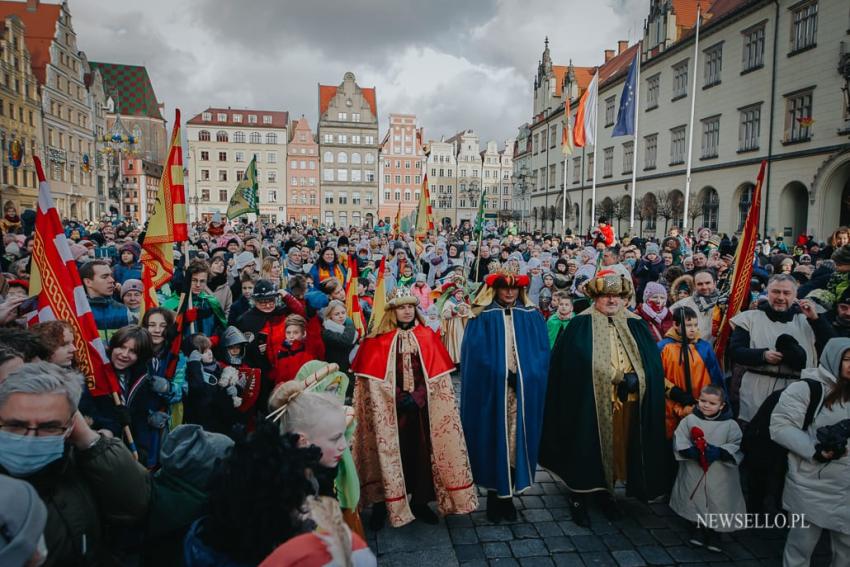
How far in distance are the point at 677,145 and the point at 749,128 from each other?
5.61 meters

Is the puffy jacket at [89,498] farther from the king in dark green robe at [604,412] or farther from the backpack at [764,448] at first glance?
the backpack at [764,448]

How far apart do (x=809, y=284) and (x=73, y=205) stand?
58.3 meters

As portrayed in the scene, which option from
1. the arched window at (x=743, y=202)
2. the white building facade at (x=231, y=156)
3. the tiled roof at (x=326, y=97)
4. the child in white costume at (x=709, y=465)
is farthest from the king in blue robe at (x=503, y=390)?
the tiled roof at (x=326, y=97)

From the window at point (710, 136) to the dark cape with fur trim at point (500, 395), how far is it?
1053 inches

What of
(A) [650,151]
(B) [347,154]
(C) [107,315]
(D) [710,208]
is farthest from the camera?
(B) [347,154]

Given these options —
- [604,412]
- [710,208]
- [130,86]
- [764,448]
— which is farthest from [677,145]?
[130,86]

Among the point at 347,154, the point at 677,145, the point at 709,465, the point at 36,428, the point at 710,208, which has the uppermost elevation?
the point at 347,154

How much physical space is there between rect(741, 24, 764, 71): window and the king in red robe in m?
26.1

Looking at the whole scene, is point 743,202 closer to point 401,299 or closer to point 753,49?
point 753,49

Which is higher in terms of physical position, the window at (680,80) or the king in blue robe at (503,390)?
the window at (680,80)

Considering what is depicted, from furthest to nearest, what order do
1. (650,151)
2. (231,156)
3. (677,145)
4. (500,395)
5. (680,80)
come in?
1. (231,156)
2. (650,151)
3. (677,145)
4. (680,80)
5. (500,395)

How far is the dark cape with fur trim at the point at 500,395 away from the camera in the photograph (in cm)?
441

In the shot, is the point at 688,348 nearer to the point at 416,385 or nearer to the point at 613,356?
the point at 613,356

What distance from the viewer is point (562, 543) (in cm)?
394
